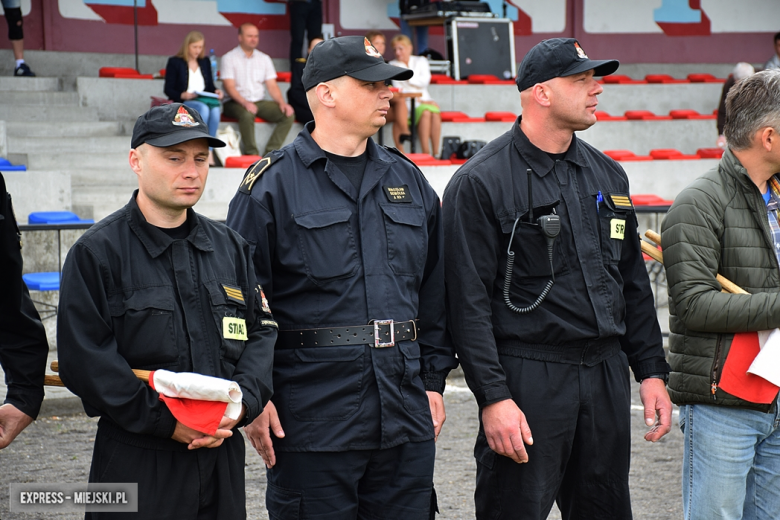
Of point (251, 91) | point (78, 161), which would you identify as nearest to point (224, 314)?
point (78, 161)

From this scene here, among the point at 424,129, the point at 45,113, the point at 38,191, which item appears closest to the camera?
the point at 38,191

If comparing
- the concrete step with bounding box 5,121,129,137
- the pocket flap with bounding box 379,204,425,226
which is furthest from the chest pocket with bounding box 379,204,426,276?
the concrete step with bounding box 5,121,129,137

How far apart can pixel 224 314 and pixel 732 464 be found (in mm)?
1677

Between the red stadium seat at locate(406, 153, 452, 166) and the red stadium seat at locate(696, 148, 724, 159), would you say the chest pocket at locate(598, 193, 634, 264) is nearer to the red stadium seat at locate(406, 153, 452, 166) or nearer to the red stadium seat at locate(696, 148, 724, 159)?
the red stadium seat at locate(406, 153, 452, 166)

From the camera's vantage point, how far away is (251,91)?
11.2 meters

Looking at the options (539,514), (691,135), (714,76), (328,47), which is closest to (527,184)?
(328,47)

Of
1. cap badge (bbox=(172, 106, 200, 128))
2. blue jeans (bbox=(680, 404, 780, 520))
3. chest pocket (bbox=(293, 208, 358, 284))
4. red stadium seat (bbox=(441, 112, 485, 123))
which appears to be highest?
red stadium seat (bbox=(441, 112, 485, 123))

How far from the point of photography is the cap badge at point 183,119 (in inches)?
104

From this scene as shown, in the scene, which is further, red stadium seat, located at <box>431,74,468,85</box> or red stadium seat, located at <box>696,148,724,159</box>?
red stadium seat, located at <box>431,74,468,85</box>

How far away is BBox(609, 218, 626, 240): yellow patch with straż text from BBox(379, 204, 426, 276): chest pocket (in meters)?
0.67

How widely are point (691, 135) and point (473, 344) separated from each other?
1170 centimetres

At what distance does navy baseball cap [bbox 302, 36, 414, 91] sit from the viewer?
9.42 feet

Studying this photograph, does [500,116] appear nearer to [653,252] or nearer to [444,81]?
[444,81]

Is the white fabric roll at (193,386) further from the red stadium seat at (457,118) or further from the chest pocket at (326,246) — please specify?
the red stadium seat at (457,118)
